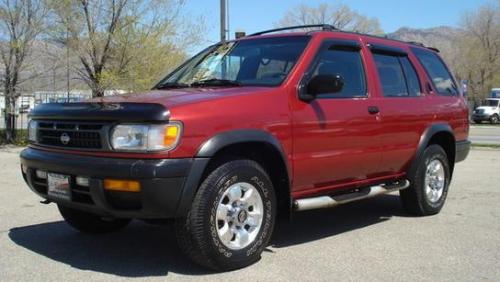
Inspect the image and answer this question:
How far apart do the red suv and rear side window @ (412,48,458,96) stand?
285 millimetres

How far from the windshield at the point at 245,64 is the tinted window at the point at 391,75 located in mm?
1110

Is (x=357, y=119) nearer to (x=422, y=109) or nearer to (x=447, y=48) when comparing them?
(x=422, y=109)

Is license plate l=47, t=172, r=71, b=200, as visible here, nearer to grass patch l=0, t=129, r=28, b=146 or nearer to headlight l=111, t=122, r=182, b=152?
headlight l=111, t=122, r=182, b=152

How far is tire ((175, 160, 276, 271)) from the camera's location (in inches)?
176

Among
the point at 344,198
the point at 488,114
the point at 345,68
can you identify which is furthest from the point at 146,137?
the point at 488,114

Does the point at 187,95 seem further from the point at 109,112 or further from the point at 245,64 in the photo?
the point at 245,64

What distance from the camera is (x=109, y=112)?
4422 millimetres

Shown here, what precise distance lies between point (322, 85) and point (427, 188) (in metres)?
2.62

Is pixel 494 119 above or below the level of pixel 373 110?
below

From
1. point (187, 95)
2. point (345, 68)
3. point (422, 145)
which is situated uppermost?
point (345, 68)

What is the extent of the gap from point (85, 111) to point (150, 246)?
1547 mm

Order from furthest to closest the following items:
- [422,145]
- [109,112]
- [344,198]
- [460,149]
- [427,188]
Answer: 1. [460,149]
2. [427,188]
3. [422,145]
4. [344,198]
5. [109,112]

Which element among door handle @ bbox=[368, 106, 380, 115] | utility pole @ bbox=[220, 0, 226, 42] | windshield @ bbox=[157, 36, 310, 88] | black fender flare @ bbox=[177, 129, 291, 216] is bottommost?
black fender flare @ bbox=[177, 129, 291, 216]

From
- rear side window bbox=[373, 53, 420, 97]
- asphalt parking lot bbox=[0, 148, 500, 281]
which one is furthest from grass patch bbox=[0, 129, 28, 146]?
rear side window bbox=[373, 53, 420, 97]
